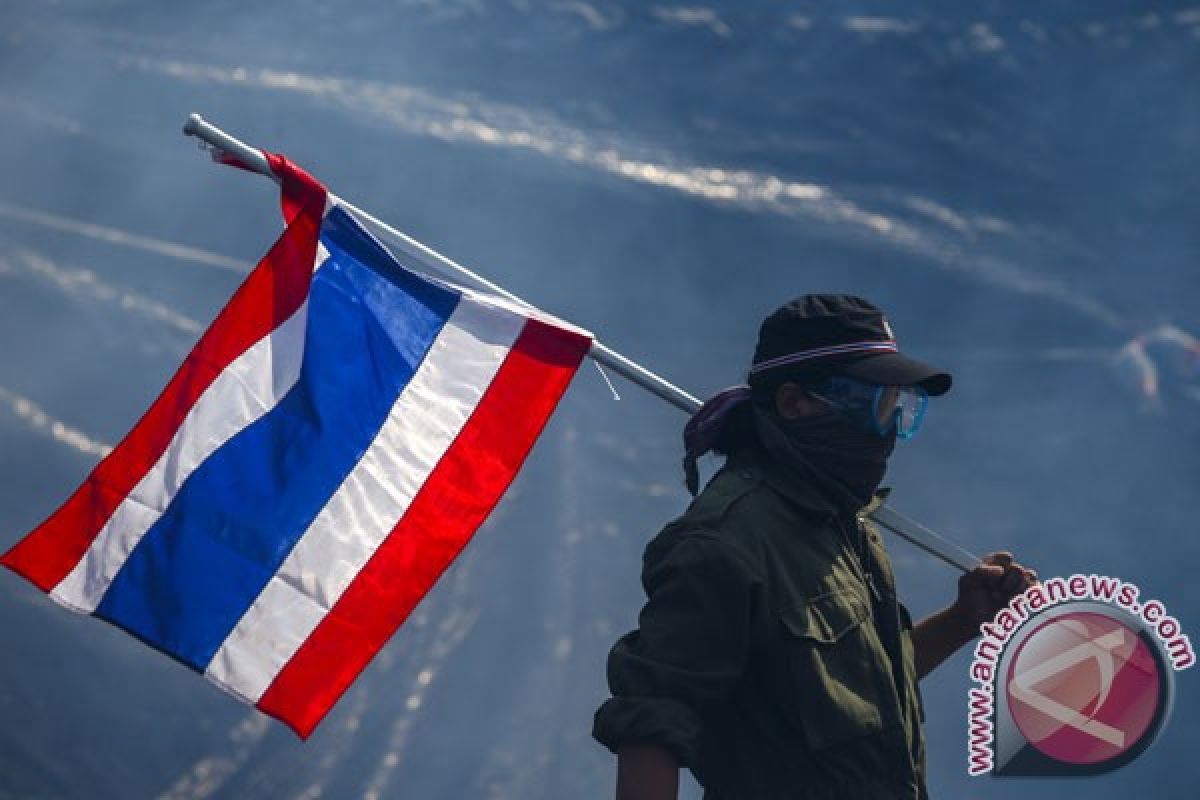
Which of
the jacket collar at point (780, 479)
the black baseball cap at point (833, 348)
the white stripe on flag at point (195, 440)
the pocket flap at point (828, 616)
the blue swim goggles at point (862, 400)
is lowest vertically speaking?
Result: the white stripe on flag at point (195, 440)

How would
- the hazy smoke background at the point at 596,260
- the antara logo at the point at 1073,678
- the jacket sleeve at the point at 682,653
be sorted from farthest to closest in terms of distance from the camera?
the hazy smoke background at the point at 596,260, the antara logo at the point at 1073,678, the jacket sleeve at the point at 682,653

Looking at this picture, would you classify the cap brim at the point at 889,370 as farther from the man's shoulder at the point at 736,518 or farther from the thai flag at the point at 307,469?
the thai flag at the point at 307,469

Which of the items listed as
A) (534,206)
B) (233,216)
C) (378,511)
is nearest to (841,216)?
(534,206)

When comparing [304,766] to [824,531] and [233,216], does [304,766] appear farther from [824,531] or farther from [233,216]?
[824,531]

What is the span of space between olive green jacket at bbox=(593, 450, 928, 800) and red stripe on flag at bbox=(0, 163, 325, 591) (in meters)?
0.90

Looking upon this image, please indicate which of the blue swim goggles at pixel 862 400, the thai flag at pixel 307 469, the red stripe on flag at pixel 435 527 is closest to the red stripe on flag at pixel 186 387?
the thai flag at pixel 307 469

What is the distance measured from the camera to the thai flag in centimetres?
239

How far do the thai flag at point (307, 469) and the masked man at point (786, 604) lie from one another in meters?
0.57

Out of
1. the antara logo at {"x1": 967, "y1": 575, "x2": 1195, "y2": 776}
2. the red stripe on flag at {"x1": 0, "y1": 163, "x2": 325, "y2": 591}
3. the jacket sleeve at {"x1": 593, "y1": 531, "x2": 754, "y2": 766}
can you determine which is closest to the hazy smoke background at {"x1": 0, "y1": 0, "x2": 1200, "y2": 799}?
the red stripe on flag at {"x1": 0, "y1": 163, "x2": 325, "y2": 591}

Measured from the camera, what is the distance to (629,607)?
16.1 feet

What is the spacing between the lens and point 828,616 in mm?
1866

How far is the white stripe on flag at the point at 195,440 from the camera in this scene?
7.89 ft

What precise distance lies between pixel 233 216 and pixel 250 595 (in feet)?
10.2

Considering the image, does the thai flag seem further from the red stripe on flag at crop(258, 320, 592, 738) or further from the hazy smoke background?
the hazy smoke background
